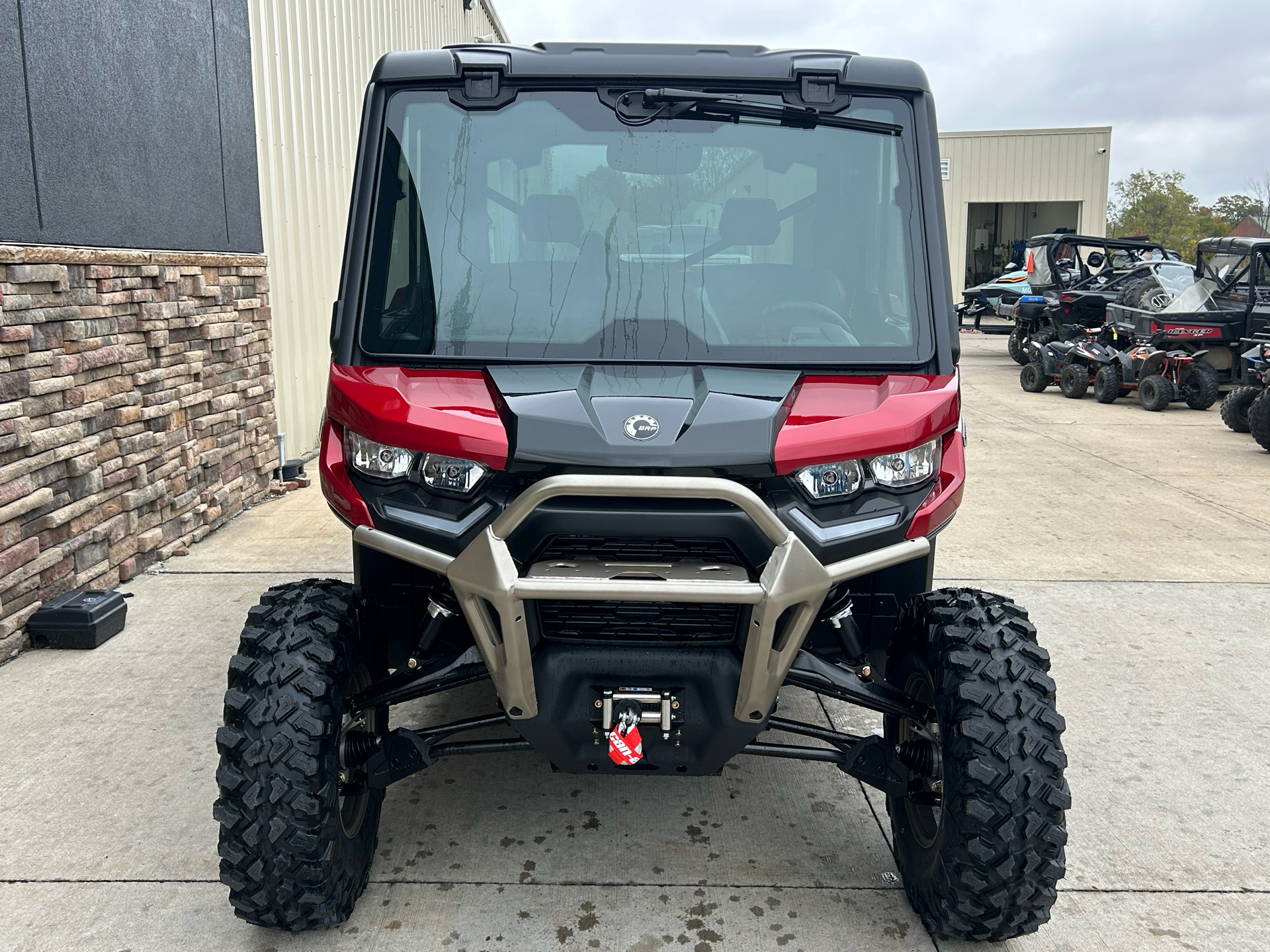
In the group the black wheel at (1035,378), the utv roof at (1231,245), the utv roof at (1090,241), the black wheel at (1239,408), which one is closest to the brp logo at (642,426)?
the black wheel at (1239,408)

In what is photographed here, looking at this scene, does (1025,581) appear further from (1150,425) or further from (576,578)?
(1150,425)

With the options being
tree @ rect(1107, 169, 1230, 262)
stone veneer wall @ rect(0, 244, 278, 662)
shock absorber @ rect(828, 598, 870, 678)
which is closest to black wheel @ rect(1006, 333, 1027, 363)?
stone veneer wall @ rect(0, 244, 278, 662)

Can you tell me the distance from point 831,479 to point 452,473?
914 millimetres

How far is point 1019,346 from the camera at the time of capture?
1983 centimetres

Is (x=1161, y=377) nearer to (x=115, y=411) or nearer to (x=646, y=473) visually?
(x=115, y=411)

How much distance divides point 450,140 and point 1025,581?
438 centimetres

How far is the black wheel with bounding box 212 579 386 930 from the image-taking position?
2686mm

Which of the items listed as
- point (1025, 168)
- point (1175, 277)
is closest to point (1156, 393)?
point (1175, 277)

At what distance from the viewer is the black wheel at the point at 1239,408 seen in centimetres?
1176

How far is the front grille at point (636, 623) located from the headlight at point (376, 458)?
48 centimetres

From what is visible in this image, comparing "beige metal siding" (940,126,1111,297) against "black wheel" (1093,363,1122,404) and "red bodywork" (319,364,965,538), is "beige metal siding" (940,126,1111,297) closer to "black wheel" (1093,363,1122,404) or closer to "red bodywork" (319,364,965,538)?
"black wheel" (1093,363,1122,404)

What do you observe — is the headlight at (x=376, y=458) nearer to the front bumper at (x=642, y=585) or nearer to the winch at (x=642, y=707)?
the front bumper at (x=642, y=585)

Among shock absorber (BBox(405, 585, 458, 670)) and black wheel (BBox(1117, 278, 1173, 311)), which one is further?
black wheel (BBox(1117, 278, 1173, 311))

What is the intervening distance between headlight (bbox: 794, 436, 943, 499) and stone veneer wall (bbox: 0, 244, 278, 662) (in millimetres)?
3447
